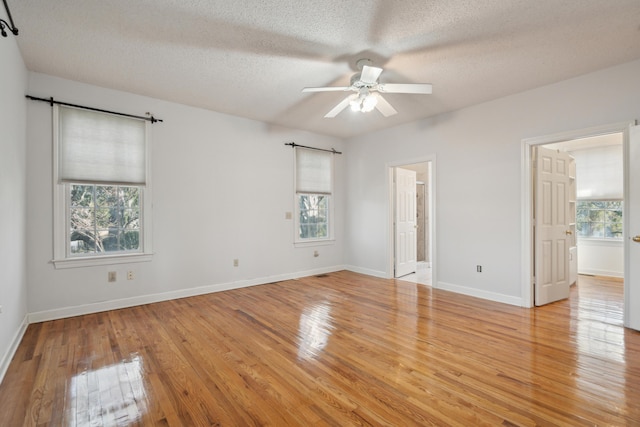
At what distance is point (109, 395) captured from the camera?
6.52 ft

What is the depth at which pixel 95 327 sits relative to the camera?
10.3 ft

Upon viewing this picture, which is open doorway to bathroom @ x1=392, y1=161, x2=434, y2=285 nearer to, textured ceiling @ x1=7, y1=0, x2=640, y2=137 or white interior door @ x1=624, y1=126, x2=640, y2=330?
textured ceiling @ x1=7, y1=0, x2=640, y2=137

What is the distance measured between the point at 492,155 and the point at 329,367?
139 inches

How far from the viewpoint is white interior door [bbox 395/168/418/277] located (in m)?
5.57

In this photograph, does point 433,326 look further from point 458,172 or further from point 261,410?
point 458,172

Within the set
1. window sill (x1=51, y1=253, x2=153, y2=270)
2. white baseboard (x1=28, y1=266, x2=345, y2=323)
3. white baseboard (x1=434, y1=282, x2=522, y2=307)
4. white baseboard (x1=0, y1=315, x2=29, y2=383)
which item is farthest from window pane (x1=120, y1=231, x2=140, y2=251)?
white baseboard (x1=434, y1=282, x2=522, y2=307)

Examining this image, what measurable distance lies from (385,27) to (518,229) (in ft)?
9.89

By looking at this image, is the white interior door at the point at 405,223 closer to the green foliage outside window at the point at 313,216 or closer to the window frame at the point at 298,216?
the window frame at the point at 298,216

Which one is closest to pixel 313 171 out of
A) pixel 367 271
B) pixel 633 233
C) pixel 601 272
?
pixel 367 271

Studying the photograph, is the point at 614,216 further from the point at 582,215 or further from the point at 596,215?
the point at 582,215

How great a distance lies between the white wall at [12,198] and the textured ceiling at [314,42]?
0.35 meters

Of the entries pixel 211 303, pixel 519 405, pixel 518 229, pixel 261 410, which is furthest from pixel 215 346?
pixel 518 229

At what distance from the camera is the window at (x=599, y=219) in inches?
226

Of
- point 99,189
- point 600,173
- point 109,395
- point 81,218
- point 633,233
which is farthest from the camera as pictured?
point 600,173
